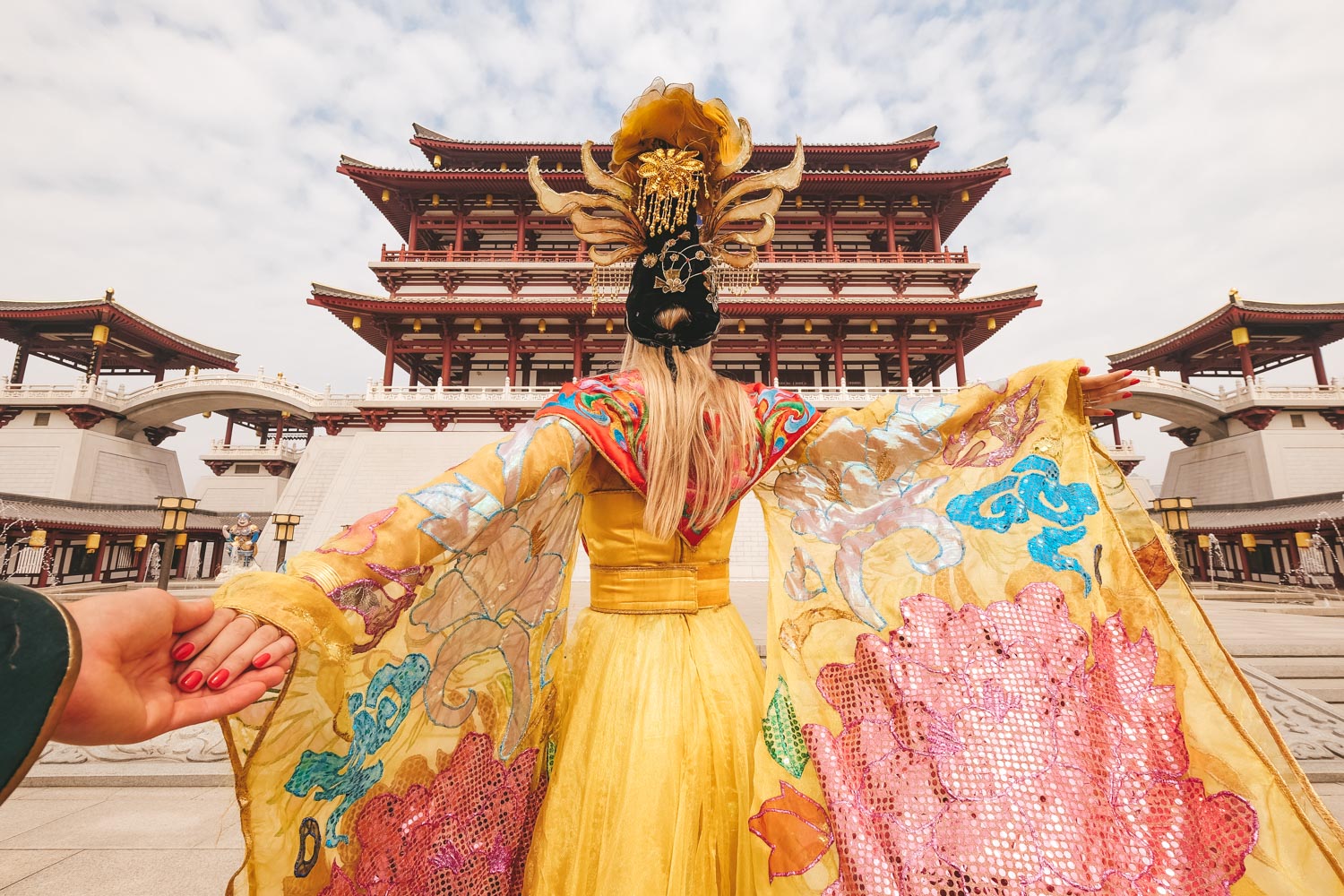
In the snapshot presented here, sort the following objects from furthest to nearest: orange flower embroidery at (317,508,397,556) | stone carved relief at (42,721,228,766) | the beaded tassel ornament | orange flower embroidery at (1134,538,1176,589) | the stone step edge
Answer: stone carved relief at (42,721,228,766) → the stone step edge → the beaded tassel ornament → orange flower embroidery at (1134,538,1176,589) → orange flower embroidery at (317,508,397,556)

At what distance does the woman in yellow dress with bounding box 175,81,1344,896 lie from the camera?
2.59 feet

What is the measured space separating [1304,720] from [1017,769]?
149 inches

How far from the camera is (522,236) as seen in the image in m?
15.6

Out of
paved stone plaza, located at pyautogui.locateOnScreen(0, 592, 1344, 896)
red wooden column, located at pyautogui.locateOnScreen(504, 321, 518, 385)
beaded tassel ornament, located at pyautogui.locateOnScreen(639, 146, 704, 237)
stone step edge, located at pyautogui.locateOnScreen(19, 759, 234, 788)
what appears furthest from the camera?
red wooden column, located at pyautogui.locateOnScreen(504, 321, 518, 385)

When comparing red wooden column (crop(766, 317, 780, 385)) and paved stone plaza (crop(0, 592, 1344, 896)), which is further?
red wooden column (crop(766, 317, 780, 385))

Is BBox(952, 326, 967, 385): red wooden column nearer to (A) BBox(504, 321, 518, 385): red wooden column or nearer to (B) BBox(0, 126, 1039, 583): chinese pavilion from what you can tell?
(B) BBox(0, 126, 1039, 583): chinese pavilion

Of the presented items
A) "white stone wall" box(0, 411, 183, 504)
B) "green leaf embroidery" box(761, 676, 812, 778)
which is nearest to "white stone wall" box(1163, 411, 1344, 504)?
"green leaf embroidery" box(761, 676, 812, 778)

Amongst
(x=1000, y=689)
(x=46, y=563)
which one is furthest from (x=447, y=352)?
(x=1000, y=689)

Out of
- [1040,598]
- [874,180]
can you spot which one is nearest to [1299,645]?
[1040,598]

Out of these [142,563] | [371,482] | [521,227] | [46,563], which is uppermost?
[521,227]

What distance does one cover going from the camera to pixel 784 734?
38.8 inches

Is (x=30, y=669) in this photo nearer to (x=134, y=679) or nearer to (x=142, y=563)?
(x=134, y=679)

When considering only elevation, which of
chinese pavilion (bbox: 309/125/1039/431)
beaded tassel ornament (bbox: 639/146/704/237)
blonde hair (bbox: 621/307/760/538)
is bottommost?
blonde hair (bbox: 621/307/760/538)

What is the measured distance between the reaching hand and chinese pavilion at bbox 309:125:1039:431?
42.2ft
